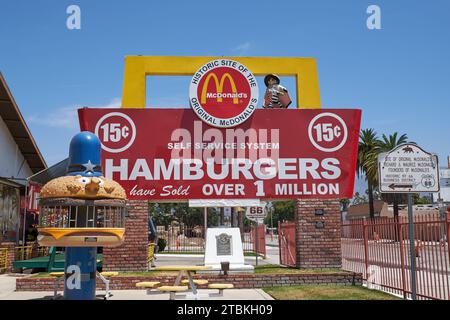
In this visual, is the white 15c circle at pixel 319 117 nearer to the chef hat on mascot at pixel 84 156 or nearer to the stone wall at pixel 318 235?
the stone wall at pixel 318 235

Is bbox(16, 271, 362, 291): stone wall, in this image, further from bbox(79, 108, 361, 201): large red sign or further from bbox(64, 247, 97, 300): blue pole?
bbox(64, 247, 97, 300): blue pole

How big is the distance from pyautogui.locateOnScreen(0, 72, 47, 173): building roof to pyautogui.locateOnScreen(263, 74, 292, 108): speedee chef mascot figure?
997cm

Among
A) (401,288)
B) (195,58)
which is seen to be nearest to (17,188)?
(195,58)

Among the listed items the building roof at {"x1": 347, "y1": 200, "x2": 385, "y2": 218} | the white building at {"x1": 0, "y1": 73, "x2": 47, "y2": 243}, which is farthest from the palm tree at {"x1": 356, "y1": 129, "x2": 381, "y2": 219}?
the white building at {"x1": 0, "y1": 73, "x2": 47, "y2": 243}

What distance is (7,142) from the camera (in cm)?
2100

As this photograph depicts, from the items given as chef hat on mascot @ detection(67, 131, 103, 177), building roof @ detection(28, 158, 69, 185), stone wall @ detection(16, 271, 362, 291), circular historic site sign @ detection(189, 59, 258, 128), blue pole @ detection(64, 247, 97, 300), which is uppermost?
circular historic site sign @ detection(189, 59, 258, 128)

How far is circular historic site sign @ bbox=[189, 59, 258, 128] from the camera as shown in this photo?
14.4 m

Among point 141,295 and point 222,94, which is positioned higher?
point 222,94

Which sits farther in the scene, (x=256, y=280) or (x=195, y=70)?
(x=195, y=70)

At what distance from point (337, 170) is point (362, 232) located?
202 cm

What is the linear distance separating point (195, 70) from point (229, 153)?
2.87 meters

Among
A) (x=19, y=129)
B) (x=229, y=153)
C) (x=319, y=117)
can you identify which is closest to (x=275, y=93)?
(x=319, y=117)

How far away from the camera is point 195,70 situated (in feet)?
49.3

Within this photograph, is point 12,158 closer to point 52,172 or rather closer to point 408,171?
point 52,172
